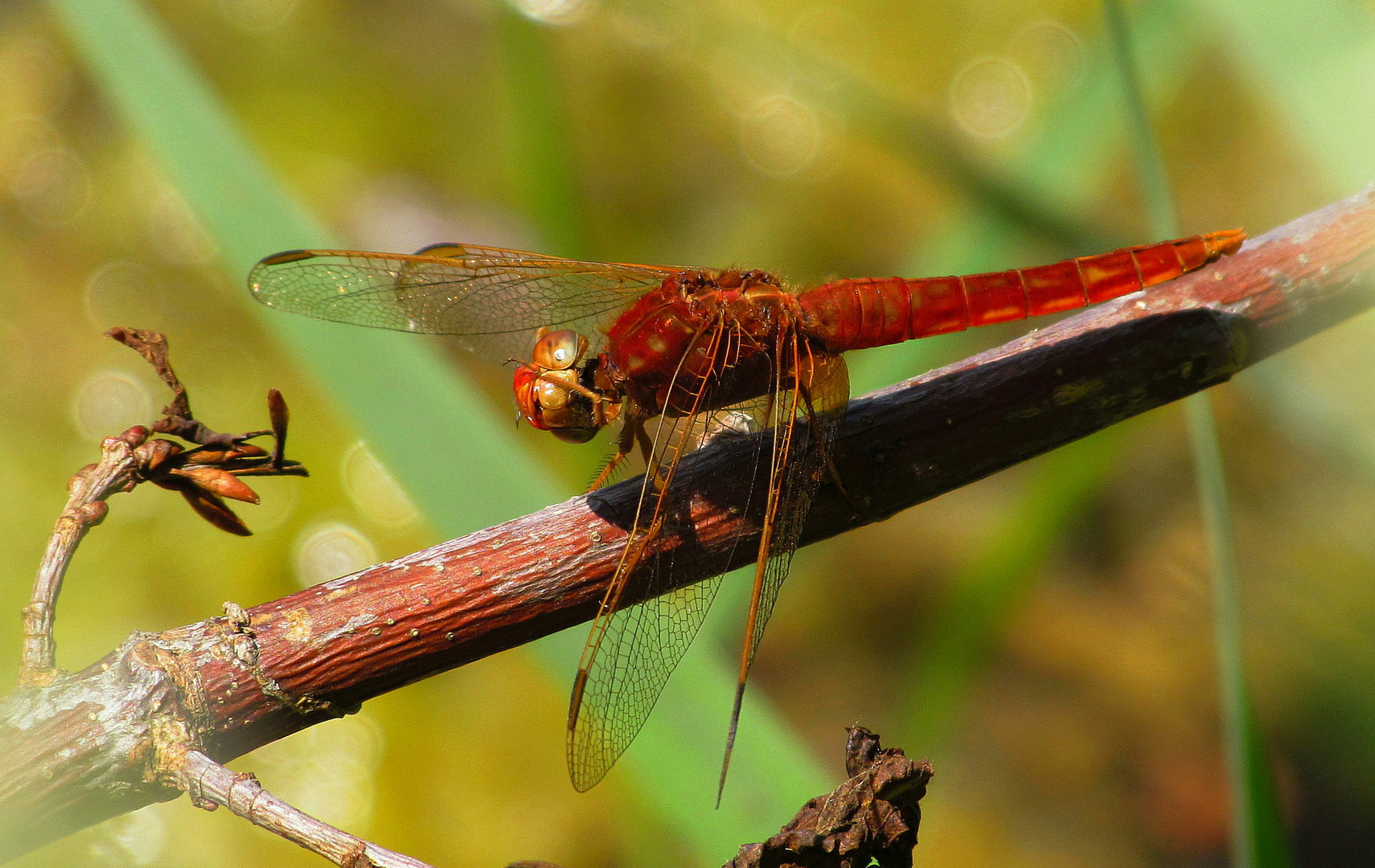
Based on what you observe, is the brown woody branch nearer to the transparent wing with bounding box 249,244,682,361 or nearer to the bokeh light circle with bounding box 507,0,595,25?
the transparent wing with bounding box 249,244,682,361

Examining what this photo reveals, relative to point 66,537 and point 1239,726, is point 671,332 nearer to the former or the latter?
point 66,537

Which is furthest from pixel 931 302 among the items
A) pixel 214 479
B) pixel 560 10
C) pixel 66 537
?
pixel 560 10

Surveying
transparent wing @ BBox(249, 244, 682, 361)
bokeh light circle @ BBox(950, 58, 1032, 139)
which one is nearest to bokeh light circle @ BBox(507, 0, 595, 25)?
bokeh light circle @ BBox(950, 58, 1032, 139)

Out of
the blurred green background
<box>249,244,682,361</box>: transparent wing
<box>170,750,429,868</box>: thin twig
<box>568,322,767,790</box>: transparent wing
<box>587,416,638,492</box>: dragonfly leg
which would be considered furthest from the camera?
the blurred green background

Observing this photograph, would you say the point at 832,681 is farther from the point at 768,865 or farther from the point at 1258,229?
the point at 1258,229

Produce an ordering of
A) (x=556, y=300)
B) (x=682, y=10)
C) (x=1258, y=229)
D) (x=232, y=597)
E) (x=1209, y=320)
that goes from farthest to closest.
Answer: (x=1258, y=229), (x=682, y=10), (x=232, y=597), (x=556, y=300), (x=1209, y=320)

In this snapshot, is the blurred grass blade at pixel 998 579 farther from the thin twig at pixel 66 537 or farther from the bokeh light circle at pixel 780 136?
the thin twig at pixel 66 537

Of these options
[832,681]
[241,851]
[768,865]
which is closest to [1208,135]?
[832,681]
